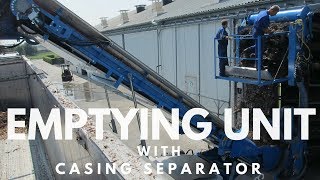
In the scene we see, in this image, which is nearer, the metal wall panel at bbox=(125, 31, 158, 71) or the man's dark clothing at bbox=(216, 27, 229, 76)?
the man's dark clothing at bbox=(216, 27, 229, 76)

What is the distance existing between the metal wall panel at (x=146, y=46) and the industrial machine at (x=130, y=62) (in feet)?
33.0

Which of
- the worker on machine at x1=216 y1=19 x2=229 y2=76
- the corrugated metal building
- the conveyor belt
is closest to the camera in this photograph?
the conveyor belt

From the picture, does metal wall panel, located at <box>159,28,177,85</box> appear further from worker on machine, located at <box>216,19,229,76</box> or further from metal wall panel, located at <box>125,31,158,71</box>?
worker on machine, located at <box>216,19,229,76</box>

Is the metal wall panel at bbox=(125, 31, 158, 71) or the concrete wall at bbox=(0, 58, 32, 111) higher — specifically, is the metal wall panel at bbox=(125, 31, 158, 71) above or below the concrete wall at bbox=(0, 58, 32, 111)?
above

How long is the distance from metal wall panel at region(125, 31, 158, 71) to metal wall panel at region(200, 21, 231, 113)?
15.9 feet

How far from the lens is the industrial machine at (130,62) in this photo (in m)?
5.69

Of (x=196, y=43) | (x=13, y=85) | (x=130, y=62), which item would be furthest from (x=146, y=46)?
(x=130, y=62)

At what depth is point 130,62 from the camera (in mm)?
6844

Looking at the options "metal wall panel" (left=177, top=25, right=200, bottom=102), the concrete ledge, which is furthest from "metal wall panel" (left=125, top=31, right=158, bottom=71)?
the concrete ledge

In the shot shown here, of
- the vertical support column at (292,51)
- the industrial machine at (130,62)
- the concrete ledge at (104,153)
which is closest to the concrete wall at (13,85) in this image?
the industrial machine at (130,62)

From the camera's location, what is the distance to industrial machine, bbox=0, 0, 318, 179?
5.69 metres

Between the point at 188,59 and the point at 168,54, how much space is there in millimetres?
2178

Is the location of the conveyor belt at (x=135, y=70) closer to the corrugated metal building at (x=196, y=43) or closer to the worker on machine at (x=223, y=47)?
the worker on machine at (x=223, y=47)

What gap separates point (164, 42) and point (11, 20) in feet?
35.5
